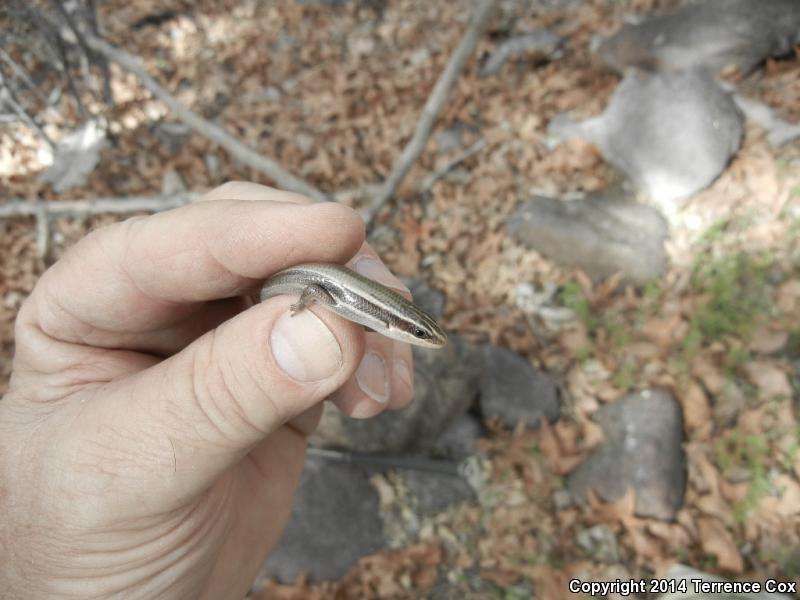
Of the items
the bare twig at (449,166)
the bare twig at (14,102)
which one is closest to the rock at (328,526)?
the bare twig at (449,166)

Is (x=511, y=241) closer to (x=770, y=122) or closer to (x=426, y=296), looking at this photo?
(x=426, y=296)

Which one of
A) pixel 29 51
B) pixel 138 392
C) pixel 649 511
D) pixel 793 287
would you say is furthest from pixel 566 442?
pixel 29 51

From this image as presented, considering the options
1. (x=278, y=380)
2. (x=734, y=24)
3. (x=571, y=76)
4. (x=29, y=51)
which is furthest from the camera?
(x=29, y=51)

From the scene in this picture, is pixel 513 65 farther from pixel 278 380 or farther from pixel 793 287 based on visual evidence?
pixel 278 380

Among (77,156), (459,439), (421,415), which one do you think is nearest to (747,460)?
(459,439)

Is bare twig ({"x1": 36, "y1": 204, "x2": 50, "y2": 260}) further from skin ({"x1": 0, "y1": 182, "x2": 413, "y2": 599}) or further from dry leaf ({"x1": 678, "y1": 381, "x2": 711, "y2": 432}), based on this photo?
dry leaf ({"x1": 678, "y1": 381, "x2": 711, "y2": 432})

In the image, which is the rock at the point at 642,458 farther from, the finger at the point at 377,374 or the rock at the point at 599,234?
the finger at the point at 377,374
